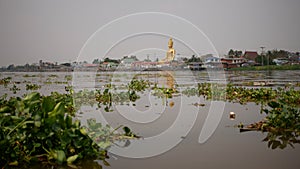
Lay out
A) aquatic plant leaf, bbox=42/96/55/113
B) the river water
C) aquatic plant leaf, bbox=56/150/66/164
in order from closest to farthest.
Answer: aquatic plant leaf, bbox=56/150/66/164, aquatic plant leaf, bbox=42/96/55/113, the river water

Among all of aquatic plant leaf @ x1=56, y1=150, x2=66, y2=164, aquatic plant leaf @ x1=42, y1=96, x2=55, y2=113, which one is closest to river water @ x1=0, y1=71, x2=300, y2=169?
aquatic plant leaf @ x1=56, y1=150, x2=66, y2=164

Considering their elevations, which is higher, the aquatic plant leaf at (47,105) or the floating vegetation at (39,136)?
the aquatic plant leaf at (47,105)

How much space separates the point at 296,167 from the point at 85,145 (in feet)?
6.20

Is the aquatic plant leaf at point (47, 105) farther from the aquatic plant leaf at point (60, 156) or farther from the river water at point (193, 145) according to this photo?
the river water at point (193, 145)

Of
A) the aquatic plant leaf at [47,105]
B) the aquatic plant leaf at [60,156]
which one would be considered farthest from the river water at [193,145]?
the aquatic plant leaf at [47,105]

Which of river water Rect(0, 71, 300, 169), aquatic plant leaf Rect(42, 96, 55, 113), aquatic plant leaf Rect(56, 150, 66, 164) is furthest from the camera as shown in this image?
river water Rect(0, 71, 300, 169)

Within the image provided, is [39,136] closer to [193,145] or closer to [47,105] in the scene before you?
[47,105]

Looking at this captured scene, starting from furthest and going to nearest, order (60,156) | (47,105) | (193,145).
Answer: (193,145)
(47,105)
(60,156)

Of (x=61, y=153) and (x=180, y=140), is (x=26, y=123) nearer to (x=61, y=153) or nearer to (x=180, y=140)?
(x=61, y=153)

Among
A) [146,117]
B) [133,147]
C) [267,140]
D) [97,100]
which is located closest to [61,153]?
[133,147]

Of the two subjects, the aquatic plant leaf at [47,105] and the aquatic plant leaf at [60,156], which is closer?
the aquatic plant leaf at [60,156]

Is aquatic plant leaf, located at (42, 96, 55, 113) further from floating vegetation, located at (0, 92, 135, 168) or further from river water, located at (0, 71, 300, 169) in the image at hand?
river water, located at (0, 71, 300, 169)

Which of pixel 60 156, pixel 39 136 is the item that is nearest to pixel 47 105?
pixel 39 136

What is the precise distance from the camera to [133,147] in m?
3.24
